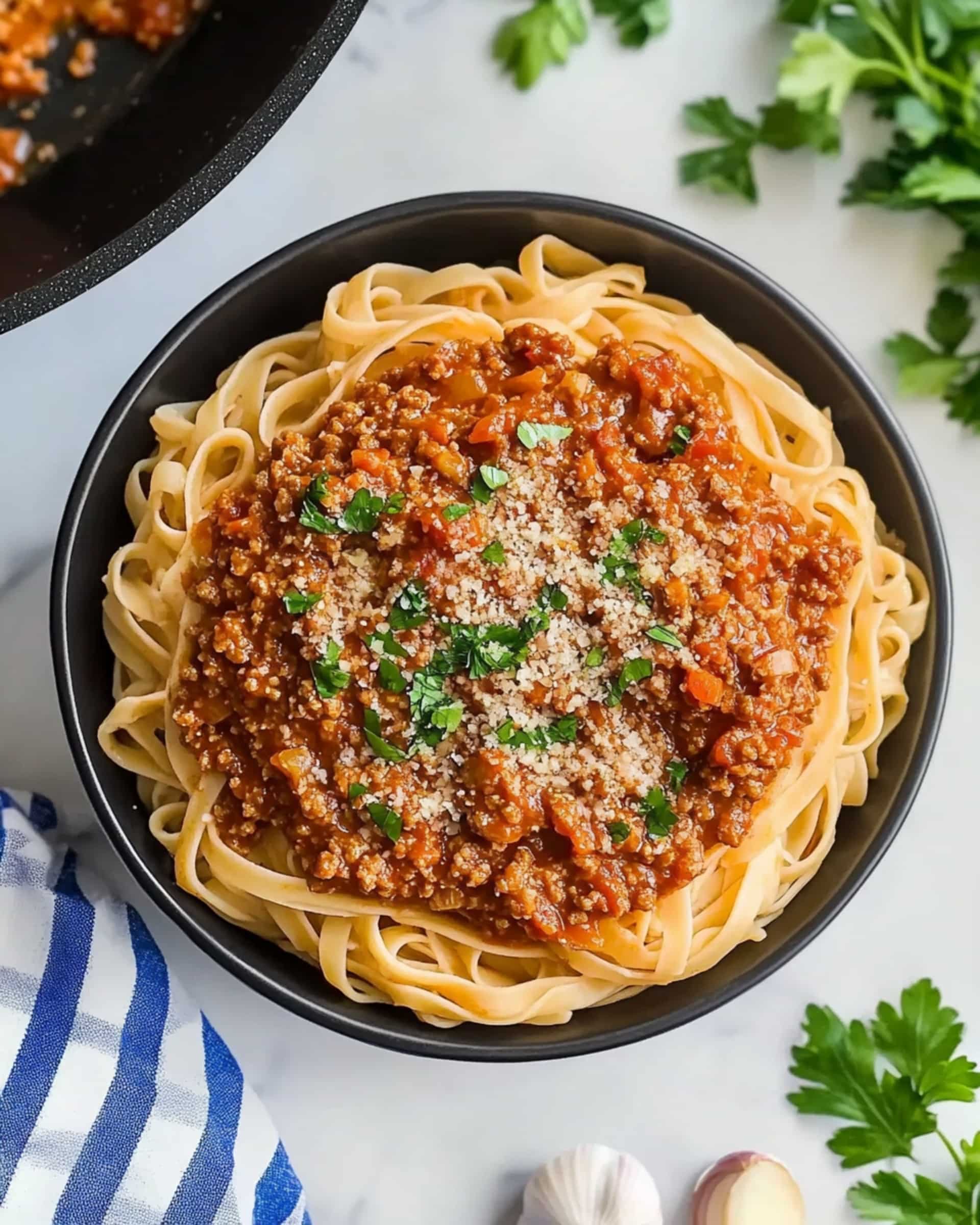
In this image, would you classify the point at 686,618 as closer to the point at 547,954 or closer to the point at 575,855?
the point at 575,855

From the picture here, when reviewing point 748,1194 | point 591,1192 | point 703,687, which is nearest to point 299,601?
point 703,687

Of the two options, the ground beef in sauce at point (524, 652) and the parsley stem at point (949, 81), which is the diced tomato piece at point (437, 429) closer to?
the ground beef in sauce at point (524, 652)

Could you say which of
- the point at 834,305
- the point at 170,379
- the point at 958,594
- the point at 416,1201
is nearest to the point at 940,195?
the point at 834,305

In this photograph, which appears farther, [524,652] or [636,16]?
[636,16]

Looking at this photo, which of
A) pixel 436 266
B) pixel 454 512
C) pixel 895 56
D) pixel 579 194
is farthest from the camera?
pixel 579 194

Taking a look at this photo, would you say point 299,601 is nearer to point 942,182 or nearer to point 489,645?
point 489,645

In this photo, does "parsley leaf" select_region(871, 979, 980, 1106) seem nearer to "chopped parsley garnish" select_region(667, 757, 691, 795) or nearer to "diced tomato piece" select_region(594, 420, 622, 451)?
"chopped parsley garnish" select_region(667, 757, 691, 795)
